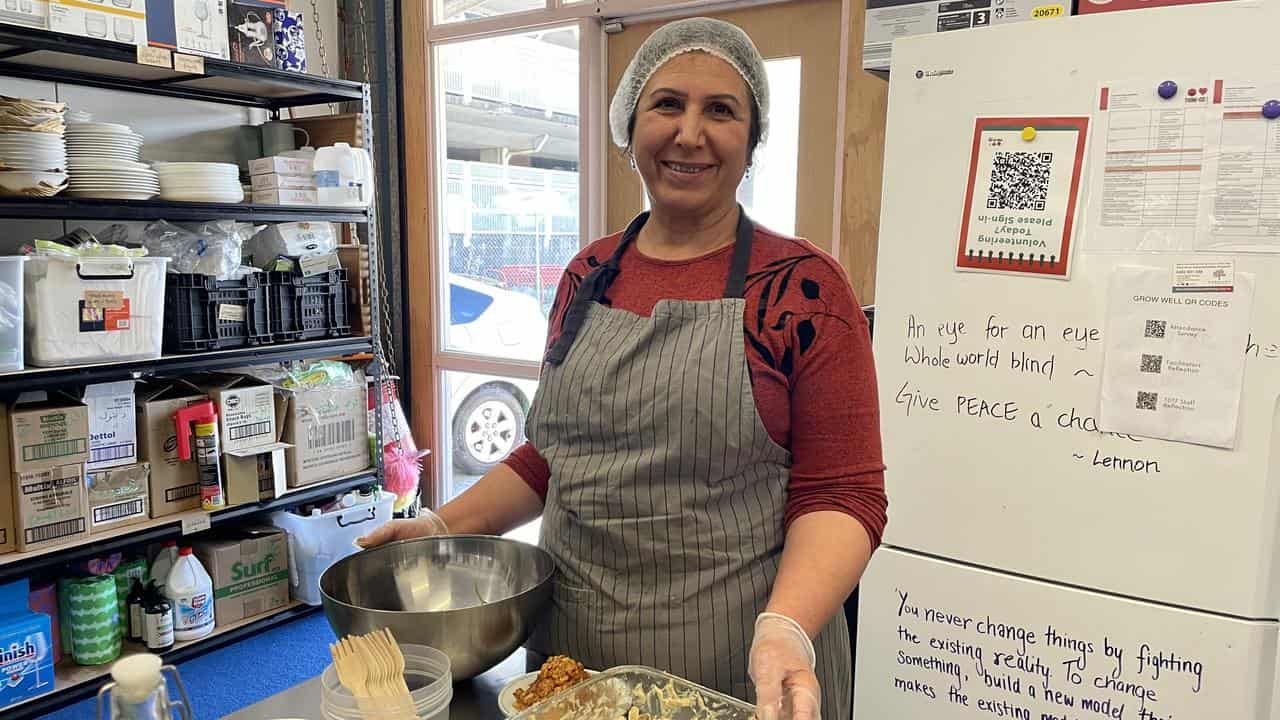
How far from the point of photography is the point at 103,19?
2.68 metres

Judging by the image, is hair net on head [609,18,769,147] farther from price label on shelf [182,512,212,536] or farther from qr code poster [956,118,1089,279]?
price label on shelf [182,512,212,536]

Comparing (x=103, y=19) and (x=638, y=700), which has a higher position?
(x=103, y=19)

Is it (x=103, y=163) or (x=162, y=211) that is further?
(x=162, y=211)

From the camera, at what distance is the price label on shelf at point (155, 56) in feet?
9.05

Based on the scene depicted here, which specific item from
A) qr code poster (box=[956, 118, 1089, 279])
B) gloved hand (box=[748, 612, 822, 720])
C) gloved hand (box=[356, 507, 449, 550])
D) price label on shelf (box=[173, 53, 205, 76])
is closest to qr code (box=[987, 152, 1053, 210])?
qr code poster (box=[956, 118, 1089, 279])

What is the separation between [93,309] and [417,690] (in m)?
2.28

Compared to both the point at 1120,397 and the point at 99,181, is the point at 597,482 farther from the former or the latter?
the point at 99,181

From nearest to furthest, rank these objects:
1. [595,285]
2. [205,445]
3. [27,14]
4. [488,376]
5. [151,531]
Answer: [595,285]
[27,14]
[151,531]
[205,445]
[488,376]

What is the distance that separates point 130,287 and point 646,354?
2178 millimetres

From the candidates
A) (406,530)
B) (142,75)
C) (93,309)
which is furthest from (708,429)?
(142,75)

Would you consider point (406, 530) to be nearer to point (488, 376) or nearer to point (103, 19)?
point (103, 19)

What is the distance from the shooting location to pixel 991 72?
1.81m

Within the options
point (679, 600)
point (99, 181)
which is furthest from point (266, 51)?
point (679, 600)

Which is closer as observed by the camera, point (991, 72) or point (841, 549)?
point (841, 549)
